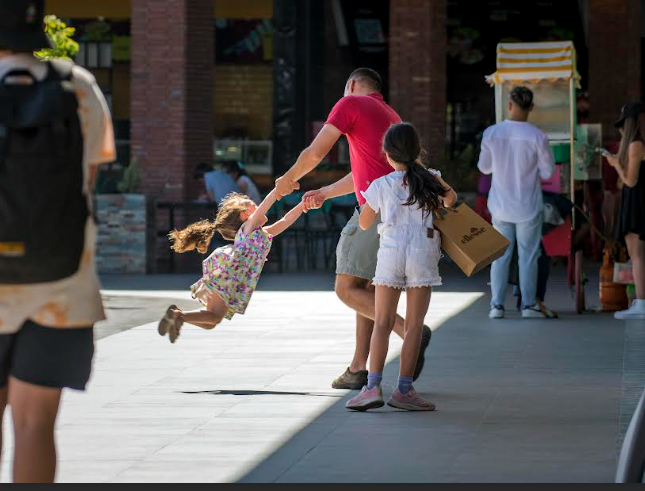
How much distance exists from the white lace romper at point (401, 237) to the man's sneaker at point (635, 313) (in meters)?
5.69

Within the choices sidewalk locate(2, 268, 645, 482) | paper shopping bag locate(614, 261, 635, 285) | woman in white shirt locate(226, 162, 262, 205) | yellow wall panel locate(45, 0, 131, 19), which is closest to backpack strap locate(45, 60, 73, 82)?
sidewalk locate(2, 268, 645, 482)

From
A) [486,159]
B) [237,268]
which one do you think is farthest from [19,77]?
[486,159]

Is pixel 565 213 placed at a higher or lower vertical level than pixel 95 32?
lower

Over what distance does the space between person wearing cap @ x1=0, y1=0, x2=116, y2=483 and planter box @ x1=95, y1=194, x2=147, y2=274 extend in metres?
15.7

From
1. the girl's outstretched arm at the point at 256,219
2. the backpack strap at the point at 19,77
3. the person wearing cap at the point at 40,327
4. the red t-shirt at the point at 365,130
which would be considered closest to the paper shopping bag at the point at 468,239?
the red t-shirt at the point at 365,130

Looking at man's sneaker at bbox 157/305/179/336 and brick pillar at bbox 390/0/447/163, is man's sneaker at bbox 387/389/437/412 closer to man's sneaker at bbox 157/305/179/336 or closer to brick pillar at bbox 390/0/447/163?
man's sneaker at bbox 157/305/179/336

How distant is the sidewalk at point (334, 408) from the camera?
648 cm

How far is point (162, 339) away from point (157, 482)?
236 inches

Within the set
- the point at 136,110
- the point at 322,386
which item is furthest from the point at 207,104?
the point at 322,386

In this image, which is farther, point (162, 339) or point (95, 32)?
point (95, 32)

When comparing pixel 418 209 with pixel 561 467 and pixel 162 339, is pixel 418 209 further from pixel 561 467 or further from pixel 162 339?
pixel 162 339

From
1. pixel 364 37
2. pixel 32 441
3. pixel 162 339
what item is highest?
pixel 364 37

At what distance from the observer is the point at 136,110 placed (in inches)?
838

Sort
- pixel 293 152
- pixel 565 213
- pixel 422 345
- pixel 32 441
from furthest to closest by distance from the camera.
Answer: pixel 293 152, pixel 565 213, pixel 422 345, pixel 32 441
